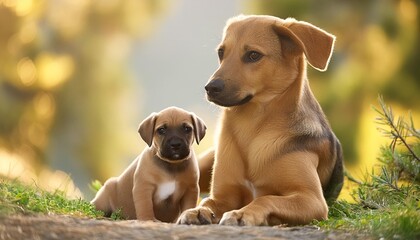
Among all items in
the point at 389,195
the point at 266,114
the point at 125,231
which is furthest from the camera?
the point at 389,195

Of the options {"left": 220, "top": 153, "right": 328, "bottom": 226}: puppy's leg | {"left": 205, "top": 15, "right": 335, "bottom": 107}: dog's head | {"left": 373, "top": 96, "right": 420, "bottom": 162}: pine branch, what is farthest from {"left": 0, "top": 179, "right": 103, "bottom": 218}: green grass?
{"left": 373, "top": 96, "right": 420, "bottom": 162}: pine branch

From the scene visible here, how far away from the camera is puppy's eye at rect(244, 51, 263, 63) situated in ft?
20.9

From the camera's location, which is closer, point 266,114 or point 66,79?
point 266,114

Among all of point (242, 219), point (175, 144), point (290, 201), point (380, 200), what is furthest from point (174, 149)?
point (380, 200)

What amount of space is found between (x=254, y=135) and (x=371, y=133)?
18.8ft

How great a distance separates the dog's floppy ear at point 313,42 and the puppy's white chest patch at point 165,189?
1.67 metres

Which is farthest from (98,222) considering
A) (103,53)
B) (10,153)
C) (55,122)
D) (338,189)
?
(103,53)

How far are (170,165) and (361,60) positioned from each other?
22.5ft

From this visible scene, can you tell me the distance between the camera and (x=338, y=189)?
→ 748cm

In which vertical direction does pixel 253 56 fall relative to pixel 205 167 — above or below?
above

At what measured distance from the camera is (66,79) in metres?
15.7

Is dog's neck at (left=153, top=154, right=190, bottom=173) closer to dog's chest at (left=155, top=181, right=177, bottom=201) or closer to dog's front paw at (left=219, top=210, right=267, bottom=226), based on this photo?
dog's chest at (left=155, top=181, right=177, bottom=201)

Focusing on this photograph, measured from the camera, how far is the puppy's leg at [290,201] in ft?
18.7

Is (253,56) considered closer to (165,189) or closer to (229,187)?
(229,187)
